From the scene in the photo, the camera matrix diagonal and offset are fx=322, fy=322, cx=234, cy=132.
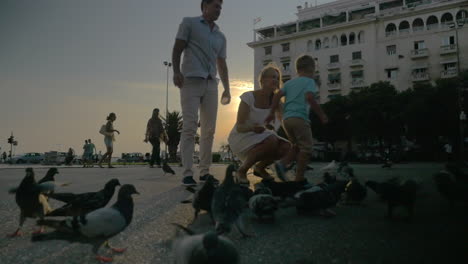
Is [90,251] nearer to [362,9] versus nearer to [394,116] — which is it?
[394,116]

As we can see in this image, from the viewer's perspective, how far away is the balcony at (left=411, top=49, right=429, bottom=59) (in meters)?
45.0

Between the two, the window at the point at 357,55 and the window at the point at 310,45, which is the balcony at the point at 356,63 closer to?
the window at the point at 357,55

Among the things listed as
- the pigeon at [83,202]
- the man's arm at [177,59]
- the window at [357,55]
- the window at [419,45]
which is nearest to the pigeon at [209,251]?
the pigeon at [83,202]

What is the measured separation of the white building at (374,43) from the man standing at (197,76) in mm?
45100

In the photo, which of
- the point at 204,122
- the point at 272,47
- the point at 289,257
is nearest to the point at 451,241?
the point at 289,257

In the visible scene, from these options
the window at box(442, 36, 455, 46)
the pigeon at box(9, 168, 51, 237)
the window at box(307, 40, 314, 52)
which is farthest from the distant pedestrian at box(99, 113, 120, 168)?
the window at box(442, 36, 455, 46)

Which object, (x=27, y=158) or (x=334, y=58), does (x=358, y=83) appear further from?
(x=27, y=158)

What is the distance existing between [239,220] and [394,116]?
37.5 m

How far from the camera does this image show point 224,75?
5.74 metres

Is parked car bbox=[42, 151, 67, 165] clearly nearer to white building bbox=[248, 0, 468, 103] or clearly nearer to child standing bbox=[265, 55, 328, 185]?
white building bbox=[248, 0, 468, 103]

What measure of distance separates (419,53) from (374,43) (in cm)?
632

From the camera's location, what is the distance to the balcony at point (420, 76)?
4450 cm

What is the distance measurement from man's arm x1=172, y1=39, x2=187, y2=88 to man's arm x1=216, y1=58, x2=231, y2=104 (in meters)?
0.84

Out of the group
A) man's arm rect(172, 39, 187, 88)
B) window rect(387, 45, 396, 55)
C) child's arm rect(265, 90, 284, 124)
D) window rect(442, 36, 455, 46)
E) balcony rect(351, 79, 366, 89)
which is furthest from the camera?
balcony rect(351, 79, 366, 89)
